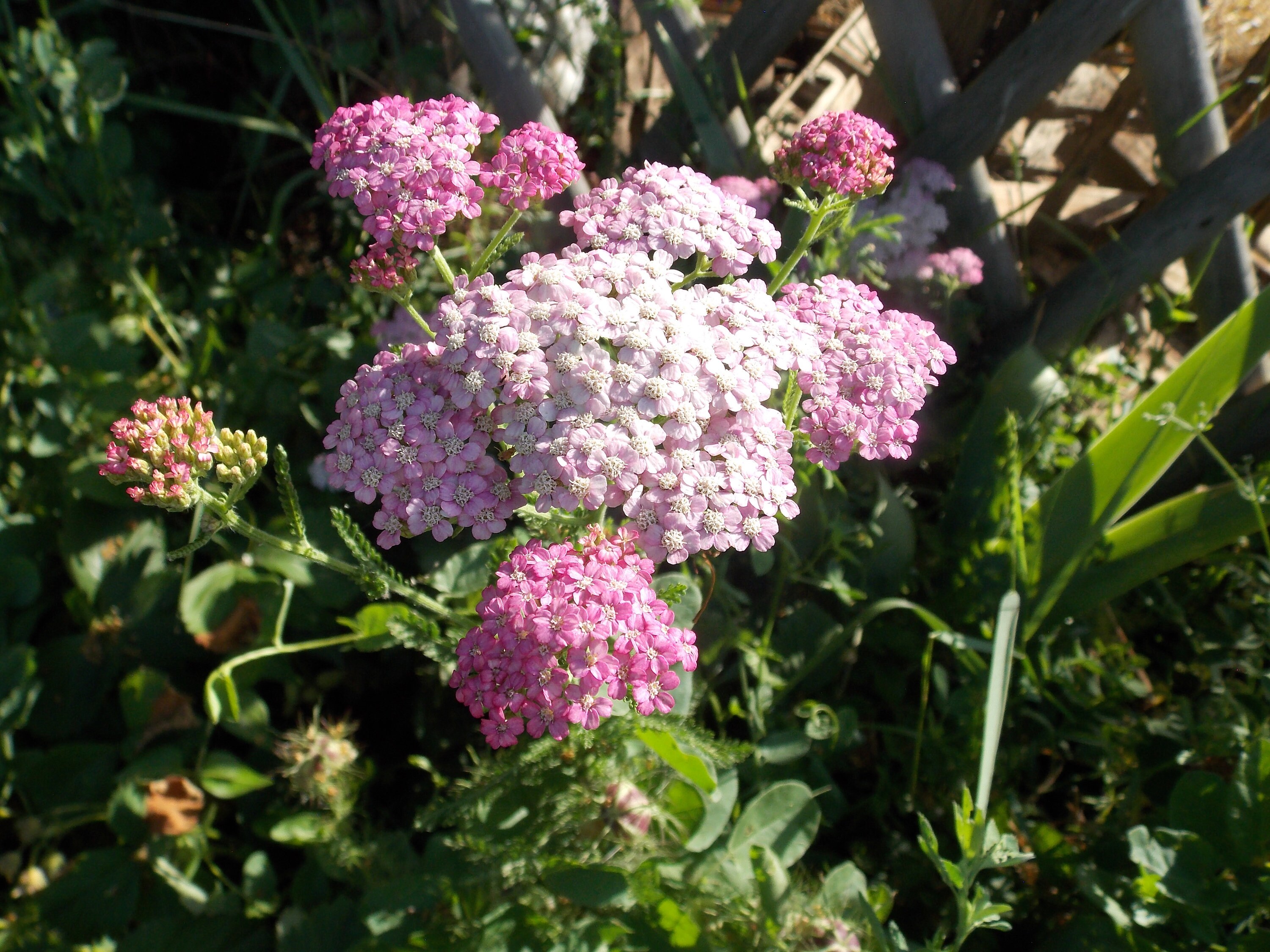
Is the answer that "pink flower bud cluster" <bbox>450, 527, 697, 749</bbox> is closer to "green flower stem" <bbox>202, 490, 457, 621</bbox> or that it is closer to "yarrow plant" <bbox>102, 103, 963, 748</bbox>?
"yarrow plant" <bbox>102, 103, 963, 748</bbox>

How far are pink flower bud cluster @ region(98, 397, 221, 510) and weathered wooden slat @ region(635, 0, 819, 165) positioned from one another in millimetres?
1282

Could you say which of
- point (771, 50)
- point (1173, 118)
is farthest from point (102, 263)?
point (1173, 118)

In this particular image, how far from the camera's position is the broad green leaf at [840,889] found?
1421 mm

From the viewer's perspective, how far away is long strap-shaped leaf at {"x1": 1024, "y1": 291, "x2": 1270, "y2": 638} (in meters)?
1.56

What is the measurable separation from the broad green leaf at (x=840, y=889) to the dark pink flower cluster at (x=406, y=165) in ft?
3.75

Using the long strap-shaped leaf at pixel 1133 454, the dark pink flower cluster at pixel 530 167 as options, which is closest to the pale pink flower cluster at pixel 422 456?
the dark pink flower cluster at pixel 530 167

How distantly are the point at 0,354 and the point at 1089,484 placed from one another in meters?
2.50

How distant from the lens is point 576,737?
1.20 metres

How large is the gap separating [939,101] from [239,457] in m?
1.64

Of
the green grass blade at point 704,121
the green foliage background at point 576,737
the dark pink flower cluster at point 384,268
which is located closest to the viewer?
the dark pink flower cluster at point 384,268

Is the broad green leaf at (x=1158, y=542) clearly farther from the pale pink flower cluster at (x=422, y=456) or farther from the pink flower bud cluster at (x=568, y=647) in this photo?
the pale pink flower cluster at (x=422, y=456)

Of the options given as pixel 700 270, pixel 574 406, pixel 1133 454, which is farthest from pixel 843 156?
pixel 1133 454

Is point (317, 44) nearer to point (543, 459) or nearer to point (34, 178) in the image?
point (34, 178)

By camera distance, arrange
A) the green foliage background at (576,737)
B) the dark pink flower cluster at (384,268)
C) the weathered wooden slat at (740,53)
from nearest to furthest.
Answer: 1. the dark pink flower cluster at (384,268)
2. the green foliage background at (576,737)
3. the weathered wooden slat at (740,53)
